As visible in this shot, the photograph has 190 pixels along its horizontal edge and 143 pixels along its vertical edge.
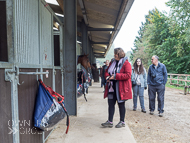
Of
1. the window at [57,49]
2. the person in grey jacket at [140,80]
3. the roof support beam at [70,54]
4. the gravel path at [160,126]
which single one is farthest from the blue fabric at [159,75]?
the window at [57,49]

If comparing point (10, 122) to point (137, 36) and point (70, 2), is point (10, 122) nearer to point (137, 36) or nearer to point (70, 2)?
point (70, 2)

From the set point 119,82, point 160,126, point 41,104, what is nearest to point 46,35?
point 41,104

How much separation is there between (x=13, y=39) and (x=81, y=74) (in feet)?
17.0

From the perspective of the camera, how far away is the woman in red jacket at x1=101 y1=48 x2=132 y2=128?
3.99 m

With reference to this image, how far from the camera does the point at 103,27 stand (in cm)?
1165

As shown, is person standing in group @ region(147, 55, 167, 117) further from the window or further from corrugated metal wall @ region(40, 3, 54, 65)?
corrugated metal wall @ region(40, 3, 54, 65)

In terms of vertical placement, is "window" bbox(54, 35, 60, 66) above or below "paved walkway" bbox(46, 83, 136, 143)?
above

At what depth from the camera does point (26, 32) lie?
7.89 feet

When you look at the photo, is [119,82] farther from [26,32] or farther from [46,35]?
[26,32]

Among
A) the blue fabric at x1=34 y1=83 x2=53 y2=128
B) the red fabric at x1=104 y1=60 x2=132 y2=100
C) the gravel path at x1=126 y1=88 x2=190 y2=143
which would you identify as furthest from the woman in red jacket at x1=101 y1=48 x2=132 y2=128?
the blue fabric at x1=34 y1=83 x2=53 y2=128

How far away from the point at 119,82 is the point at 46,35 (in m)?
1.84

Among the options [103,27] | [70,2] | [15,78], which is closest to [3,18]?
[15,78]

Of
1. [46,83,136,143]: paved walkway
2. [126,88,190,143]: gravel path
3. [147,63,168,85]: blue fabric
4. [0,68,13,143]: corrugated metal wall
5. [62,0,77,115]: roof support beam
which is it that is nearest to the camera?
[0,68,13,143]: corrugated metal wall

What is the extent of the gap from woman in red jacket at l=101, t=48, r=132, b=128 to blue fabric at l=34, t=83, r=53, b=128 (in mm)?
1797
